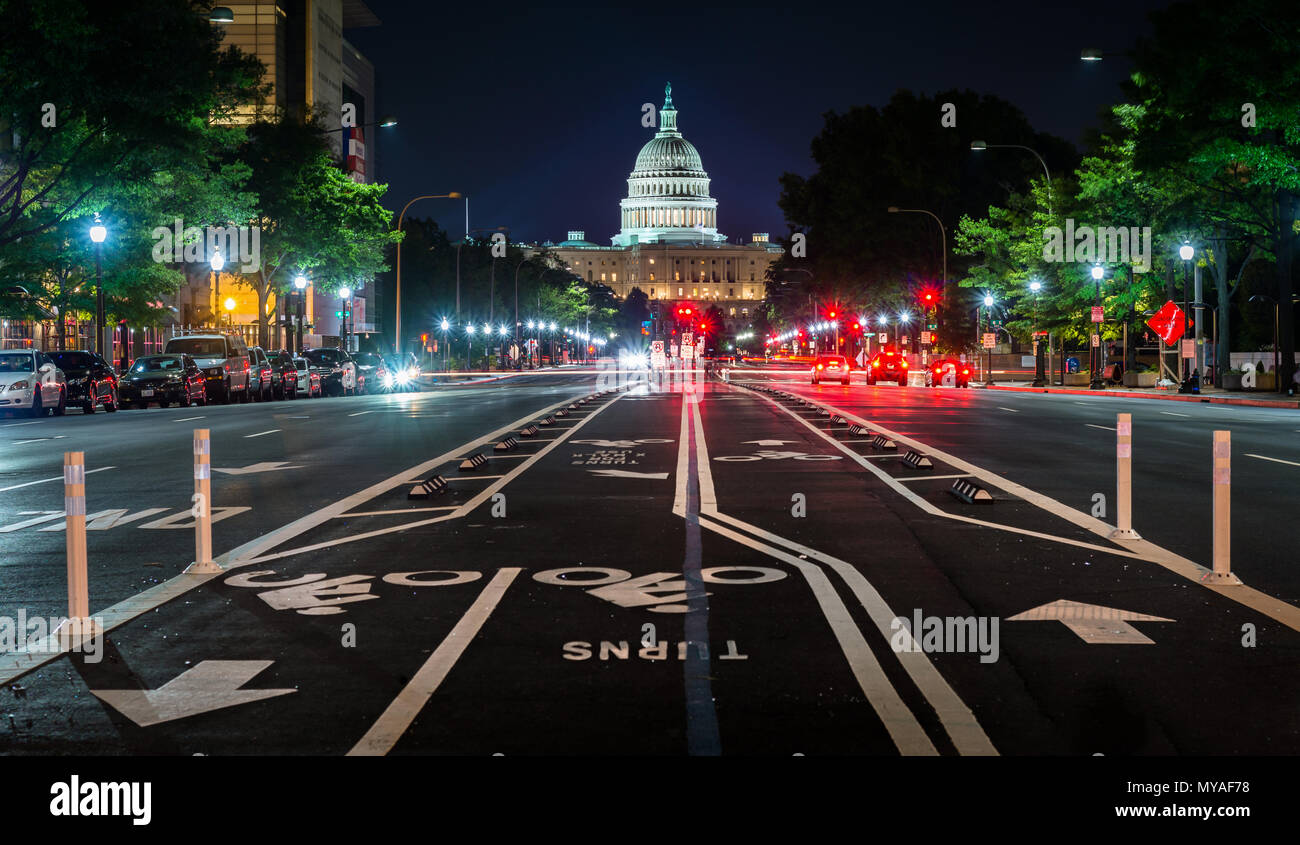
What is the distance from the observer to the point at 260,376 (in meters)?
51.4

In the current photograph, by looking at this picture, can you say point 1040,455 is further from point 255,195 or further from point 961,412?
point 255,195

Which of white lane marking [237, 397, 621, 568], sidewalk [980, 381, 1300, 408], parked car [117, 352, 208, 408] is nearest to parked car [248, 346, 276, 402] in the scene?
parked car [117, 352, 208, 408]

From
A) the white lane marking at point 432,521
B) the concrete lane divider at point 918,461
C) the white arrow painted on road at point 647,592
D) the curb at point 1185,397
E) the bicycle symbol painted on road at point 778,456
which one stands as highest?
the curb at point 1185,397

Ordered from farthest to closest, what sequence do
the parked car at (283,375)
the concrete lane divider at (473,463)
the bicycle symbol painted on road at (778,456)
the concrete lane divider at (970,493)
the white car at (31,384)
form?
the parked car at (283,375) < the white car at (31,384) < the bicycle symbol painted on road at (778,456) < the concrete lane divider at (473,463) < the concrete lane divider at (970,493)

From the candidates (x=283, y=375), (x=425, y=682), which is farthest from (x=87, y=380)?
(x=425, y=682)

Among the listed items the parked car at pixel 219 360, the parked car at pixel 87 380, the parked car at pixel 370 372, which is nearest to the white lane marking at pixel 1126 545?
the parked car at pixel 87 380

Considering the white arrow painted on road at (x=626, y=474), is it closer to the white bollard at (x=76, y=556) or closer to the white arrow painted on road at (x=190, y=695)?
the white bollard at (x=76, y=556)

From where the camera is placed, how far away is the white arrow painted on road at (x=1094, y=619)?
8.12 m

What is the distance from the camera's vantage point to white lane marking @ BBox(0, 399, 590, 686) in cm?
764

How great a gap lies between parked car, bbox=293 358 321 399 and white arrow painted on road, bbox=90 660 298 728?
162ft

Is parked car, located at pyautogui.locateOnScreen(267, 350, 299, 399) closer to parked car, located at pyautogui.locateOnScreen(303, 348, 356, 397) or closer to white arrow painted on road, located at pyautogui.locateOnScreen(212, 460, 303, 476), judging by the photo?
parked car, located at pyautogui.locateOnScreen(303, 348, 356, 397)

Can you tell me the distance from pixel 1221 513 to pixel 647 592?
4.03m

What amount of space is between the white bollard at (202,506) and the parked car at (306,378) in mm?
45816
